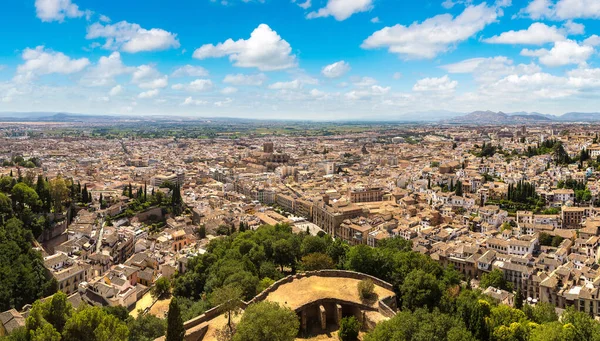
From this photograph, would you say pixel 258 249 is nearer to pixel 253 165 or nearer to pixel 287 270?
pixel 287 270

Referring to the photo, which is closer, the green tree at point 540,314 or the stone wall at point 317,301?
the stone wall at point 317,301

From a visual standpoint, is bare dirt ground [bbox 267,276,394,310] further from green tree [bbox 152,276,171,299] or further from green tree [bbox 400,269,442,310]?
green tree [bbox 152,276,171,299]

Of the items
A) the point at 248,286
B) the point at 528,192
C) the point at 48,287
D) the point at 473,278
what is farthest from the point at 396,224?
the point at 48,287

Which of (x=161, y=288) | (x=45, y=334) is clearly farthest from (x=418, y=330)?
(x=161, y=288)

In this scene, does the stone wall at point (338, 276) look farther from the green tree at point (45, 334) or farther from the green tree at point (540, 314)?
the green tree at point (45, 334)

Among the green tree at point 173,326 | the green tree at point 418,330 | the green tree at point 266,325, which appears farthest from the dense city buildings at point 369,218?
the green tree at point 266,325

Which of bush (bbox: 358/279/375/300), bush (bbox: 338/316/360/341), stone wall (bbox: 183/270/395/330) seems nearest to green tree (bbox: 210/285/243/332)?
stone wall (bbox: 183/270/395/330)

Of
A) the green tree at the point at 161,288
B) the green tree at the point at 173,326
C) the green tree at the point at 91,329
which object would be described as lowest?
→ the green tree at the point at 161,288
